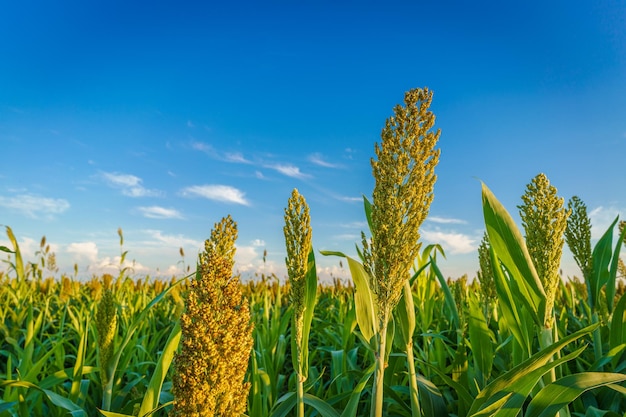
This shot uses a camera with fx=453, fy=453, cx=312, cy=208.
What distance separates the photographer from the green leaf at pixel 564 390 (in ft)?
5.69

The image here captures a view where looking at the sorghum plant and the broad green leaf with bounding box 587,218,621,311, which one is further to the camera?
the broad green leaf with bounding box 587,218,621,311

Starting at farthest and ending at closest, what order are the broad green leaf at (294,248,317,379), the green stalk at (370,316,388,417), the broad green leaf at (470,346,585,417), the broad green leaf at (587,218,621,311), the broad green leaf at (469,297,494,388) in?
the broad green leaf at (587,218,621,311) → the broad green leaf at (469,297,494,388) → the broad green leaf at (294,248,317,379) → the green stalk at (370,316,388,417) → the broad green leaf at (470,346,585,417)

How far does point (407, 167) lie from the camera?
1932 millimetres

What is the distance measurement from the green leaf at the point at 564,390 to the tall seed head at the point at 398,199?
694mm

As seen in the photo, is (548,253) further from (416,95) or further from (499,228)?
(416,95)

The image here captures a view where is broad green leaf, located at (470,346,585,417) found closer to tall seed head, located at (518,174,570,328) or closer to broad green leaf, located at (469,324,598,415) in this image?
broad green leaf, located at (469,324,598,415)

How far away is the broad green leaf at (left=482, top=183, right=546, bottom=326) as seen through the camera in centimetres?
194

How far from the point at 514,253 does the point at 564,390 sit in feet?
1.85

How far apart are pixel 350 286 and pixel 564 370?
20.3ft

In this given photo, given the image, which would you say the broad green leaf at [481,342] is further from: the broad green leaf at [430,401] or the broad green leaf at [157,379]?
the broad green leaf at [157,379]

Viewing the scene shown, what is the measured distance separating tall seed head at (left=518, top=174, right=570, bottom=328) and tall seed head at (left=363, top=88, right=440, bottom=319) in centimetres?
60

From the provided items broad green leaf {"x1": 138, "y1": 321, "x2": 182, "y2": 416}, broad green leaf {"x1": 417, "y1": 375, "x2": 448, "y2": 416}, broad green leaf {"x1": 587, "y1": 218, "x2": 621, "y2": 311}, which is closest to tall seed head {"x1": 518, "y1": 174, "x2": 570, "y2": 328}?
broad green leaf {"x1": 417, "y1": 375, "x2": 448, "y2": 416}

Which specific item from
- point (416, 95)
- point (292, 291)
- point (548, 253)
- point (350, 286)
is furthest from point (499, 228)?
point (350, 286)

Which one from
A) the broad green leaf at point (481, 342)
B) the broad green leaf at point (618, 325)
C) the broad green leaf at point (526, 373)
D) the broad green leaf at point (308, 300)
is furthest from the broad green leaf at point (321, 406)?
the broad green leaf at point (618, 325)
